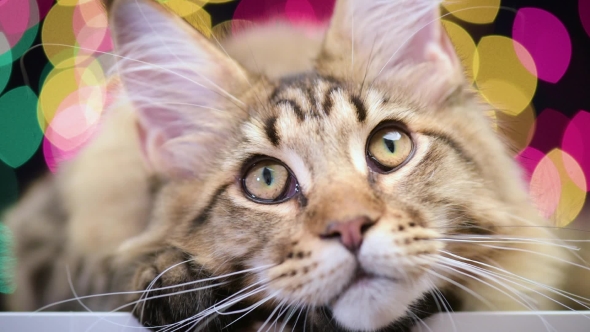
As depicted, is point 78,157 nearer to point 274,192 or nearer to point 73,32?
point 73,32

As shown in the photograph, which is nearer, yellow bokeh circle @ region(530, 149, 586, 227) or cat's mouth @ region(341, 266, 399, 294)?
cat's mouth @ region(341, 266, 399, 294)

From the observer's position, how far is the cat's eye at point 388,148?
798 mm

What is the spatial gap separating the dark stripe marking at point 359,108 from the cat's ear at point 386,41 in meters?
0.06

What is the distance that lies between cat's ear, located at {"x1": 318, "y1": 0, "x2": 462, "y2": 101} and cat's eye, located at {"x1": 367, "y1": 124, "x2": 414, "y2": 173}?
111mm

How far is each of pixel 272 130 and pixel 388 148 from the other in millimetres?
195

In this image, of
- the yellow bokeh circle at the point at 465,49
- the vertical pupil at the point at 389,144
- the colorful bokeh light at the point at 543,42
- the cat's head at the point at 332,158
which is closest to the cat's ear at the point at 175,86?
the cat's head at the point at 332,158

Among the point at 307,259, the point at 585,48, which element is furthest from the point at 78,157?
the point at 585,48

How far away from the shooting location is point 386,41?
94 cm

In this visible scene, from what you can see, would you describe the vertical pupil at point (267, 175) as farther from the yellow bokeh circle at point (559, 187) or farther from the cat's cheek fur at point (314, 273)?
→ the yellow bokeh circle at point (559, 187)

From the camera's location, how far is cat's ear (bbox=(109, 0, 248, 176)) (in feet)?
2.86

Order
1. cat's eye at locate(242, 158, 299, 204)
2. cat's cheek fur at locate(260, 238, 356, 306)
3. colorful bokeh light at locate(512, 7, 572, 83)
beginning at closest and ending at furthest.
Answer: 1. cat's cheek fur at locate(260, 238, 356, 306)
2. cat's eye at locate(242, 158, 299, 204)
3. colorful bokeh light at locate(512, 7, 572, 83)

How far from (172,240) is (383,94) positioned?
0.44 meters

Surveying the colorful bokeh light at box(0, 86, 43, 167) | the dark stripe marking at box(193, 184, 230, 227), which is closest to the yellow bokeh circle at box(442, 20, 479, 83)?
the dark stripe marking at box(193, 184, 230, 227)

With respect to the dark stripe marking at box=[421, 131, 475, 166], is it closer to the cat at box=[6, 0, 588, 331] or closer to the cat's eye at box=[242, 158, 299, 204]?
the cat at box=[6, 0, 588, 331]
